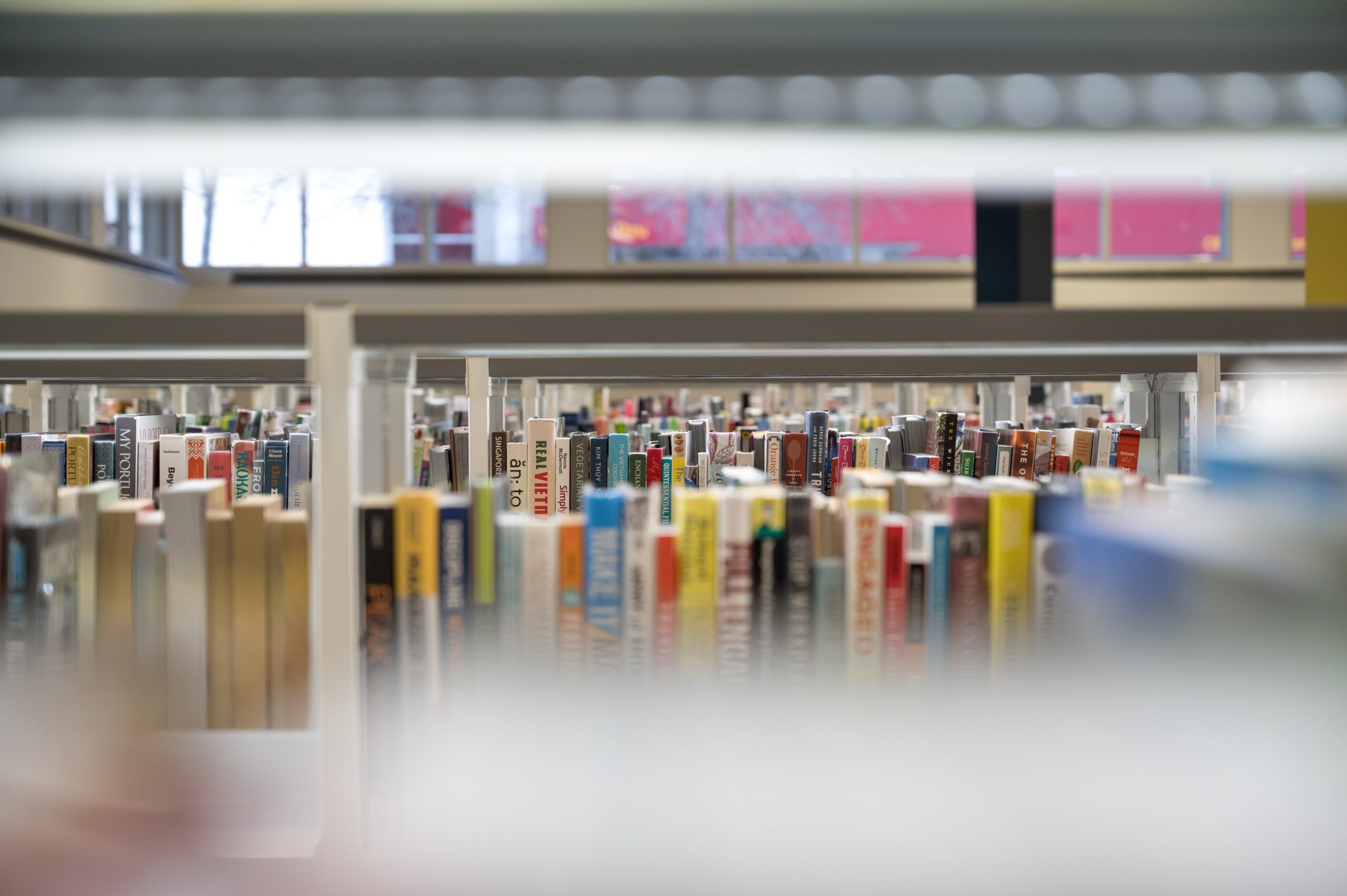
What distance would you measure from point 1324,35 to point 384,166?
2.08 m

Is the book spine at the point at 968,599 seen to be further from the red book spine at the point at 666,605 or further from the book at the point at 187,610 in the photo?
the book at the point at 187,610

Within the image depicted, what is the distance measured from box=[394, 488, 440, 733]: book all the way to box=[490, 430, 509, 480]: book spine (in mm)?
1304

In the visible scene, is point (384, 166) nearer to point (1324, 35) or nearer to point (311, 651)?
point (311, 651)

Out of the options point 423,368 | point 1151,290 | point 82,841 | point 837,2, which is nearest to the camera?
point 82,841

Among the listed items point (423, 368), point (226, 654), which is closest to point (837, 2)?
point (226, 654)

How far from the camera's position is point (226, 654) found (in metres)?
0.98

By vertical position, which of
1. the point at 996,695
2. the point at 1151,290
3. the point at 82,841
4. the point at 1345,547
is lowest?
the point at 82,841

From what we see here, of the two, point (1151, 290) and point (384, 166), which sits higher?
point (1151, 290)

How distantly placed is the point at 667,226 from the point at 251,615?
8638 mm

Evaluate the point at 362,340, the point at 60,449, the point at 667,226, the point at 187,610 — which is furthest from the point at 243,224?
the point at 362,340

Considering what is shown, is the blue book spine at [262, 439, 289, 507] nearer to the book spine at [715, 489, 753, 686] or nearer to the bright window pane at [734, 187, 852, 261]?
the book spine at [715, 489, 753, 686]

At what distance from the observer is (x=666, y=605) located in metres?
0.90

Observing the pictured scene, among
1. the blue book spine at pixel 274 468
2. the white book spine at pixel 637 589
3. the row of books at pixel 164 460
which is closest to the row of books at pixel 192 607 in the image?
the white book spine at pixel 637 589

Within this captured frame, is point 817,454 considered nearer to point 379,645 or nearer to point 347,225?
point 379,645
